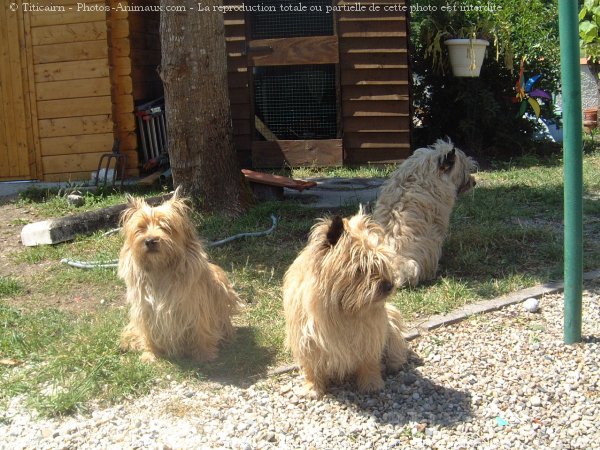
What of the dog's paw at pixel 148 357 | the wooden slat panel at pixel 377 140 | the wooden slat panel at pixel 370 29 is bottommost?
the dog's paw at pixel 148 357

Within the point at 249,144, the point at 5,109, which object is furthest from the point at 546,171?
the point at 5,109

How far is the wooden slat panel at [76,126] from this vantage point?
432 inches

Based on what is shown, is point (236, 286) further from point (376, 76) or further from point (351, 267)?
point (376, 76)

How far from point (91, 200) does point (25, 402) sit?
5.35m

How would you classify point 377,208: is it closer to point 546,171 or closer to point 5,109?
point 546,171

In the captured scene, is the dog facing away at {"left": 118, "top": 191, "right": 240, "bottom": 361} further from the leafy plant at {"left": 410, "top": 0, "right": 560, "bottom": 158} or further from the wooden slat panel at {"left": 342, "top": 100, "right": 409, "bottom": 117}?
the leafy plant at {"left": 410, "top": 0, "right": 560, "bottom": 158}

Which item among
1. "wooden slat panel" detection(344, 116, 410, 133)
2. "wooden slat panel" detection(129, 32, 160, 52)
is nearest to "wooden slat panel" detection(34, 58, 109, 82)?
"wooden slat panel" detection(129, 32, 160, 52)

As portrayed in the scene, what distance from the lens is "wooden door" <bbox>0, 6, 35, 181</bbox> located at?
10.9 m

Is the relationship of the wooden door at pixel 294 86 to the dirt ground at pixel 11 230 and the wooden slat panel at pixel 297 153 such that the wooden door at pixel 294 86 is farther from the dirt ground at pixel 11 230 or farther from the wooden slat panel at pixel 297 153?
the dirt ground at pixel 11 230

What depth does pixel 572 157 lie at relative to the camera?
174 inches

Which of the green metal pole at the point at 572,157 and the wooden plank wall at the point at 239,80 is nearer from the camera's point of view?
the green metal pole at the point at 572,157

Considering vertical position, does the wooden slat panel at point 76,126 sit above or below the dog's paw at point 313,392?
above

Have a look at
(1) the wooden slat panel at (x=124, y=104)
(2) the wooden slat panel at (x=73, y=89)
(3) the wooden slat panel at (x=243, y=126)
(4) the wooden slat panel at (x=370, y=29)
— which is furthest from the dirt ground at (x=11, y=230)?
(4) the wooden slat panel at (x=370, y=29)

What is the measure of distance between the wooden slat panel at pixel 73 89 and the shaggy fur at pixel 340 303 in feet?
24.5
